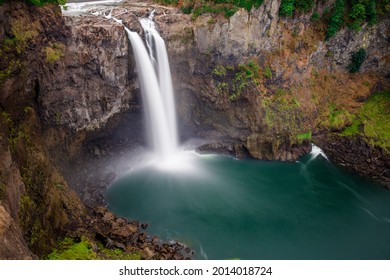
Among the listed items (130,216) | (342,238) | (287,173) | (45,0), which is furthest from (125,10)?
(342,238)

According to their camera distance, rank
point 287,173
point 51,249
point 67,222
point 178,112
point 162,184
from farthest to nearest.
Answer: point 178,112
point 287,173
point 162,184
point 67,222
point 51,249

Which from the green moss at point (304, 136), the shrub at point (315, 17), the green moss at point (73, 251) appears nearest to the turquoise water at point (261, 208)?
the green moss at point (304, 136)

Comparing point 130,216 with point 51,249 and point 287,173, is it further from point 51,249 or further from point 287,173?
point 287,173

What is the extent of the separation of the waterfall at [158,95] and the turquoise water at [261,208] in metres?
2.80

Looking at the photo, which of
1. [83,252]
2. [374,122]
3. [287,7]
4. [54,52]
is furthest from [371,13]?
[83,252]

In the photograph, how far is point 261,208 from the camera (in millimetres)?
24250

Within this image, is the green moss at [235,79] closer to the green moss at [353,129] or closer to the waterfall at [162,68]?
the waterfall at [162,68]

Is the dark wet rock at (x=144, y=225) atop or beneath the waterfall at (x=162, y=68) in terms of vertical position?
beneath

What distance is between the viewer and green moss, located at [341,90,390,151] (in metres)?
29.9

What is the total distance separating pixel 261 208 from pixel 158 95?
40.9 feet

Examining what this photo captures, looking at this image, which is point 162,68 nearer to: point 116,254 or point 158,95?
point 158,95

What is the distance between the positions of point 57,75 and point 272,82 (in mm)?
18651

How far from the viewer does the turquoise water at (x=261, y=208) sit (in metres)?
20.7

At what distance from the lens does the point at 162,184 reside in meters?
26.0
